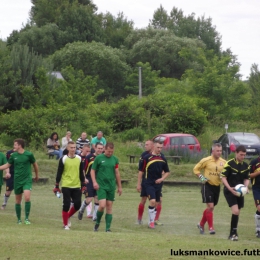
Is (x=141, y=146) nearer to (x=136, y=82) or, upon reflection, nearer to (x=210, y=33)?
(x=136, y=82)

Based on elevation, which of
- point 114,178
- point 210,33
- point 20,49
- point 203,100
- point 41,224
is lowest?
point 41,224

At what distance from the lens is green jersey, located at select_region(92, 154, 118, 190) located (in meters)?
14.4

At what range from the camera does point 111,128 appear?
132 ft

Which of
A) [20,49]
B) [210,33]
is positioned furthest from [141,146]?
[210,33]

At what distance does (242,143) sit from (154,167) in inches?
673

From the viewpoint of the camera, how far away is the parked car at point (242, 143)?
3178 centimetres

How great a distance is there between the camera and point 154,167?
1619 cm

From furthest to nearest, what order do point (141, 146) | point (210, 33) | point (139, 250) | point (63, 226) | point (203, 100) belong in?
point (210, 33) → point (203, 100) → point (141, 146) → point (63, 226) → point (139, 250)

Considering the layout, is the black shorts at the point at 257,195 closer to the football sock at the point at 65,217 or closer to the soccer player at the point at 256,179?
the soccer player at the point at 256,179

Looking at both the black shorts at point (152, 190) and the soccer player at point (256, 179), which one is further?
the black shorts at point (152, 190)

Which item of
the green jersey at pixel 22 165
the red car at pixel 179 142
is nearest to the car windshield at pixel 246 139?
the red car at pixel 179 142

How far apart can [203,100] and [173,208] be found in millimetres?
24063

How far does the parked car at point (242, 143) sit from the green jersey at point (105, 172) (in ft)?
56.0

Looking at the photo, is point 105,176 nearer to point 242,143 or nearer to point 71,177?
point 71,177
